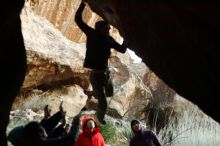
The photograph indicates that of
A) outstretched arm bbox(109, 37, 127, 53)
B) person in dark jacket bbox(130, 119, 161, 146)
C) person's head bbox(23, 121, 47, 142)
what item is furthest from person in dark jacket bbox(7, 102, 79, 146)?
outstretched arm bbox(109, 37, 127, 53)

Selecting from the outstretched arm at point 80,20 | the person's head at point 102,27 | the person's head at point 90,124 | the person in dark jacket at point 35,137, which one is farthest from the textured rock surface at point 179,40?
the person in dark jacket at point 35,137

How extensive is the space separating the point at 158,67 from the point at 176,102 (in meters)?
14.5

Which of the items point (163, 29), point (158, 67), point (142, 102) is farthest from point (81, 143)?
point (142, 102)

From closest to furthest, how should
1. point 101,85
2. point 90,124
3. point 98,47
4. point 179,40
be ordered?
point 179,40, point 90,124, point 98,47, point 101,85

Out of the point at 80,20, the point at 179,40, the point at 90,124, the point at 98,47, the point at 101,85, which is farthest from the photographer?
the point at 101,85

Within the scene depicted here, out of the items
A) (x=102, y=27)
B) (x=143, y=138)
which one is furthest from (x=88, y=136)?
(x=102, y=27)

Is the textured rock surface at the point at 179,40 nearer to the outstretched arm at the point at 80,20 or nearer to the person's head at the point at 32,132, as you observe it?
the outstretched arm at the point at 80,20

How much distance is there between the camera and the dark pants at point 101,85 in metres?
10.8

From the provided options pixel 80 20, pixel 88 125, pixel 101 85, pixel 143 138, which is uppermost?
pixel 80 20

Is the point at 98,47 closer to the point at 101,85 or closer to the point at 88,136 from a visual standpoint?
the point at 101,85

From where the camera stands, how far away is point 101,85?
10992 millimetres

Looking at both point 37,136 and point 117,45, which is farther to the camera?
point 117,45

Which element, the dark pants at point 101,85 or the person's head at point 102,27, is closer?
the person's head at point 102,27

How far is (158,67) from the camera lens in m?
9.34
